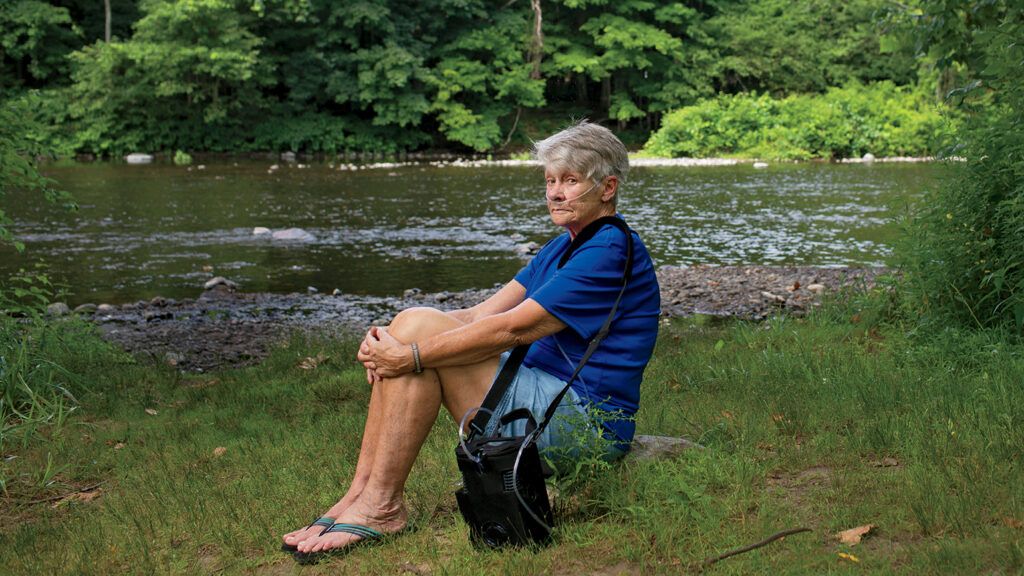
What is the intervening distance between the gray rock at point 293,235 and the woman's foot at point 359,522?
37.4ft

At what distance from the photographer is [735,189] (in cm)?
2009

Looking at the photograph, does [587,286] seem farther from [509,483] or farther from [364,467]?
[364,467]

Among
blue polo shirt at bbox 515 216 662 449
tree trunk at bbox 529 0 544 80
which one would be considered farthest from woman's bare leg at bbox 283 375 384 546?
tree trunk at bbox 529 0 544 80

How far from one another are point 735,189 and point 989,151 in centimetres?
1523

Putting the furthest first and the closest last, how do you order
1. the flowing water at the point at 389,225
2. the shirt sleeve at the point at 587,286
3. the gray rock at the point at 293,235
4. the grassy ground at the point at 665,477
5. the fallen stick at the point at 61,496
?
the gray rock at the point at 293,235, the flowing water at the point at 389,225, the fallen stick at the point at 61,496, the shirt sleeve at the point at 587,286, the grassy ground at the point at 665,477

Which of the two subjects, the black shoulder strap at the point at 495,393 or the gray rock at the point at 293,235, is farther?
the gray rock at the point at 293,235

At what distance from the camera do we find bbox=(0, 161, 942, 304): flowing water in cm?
1173

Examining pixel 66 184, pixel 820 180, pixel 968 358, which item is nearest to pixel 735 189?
pixel 820 180

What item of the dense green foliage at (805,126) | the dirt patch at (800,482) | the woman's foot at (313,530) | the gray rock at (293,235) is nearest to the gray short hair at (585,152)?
the dirt patch at (800,482)

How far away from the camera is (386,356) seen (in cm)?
319

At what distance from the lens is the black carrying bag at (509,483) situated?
2.95 metres

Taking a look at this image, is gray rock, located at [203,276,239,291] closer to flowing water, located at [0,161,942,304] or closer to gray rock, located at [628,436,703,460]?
flowing water, located at [0,161,942,304]

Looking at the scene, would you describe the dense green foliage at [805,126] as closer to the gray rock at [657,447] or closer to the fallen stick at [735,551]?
the gray rock at [657,447]

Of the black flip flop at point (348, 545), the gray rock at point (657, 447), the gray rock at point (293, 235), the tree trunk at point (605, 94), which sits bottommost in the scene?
the black flip flop at point (348, 545)
